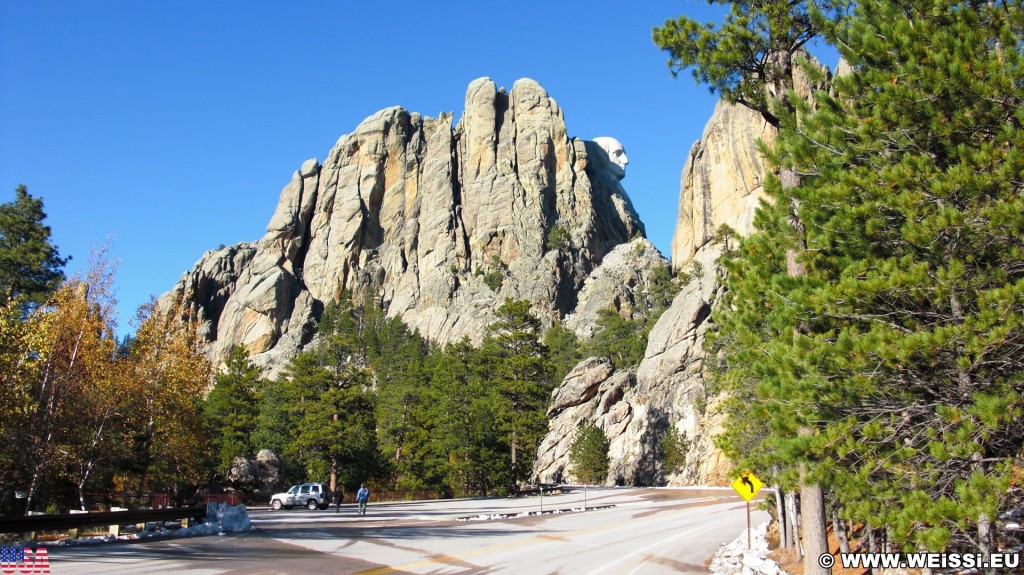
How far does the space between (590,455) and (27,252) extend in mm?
42639

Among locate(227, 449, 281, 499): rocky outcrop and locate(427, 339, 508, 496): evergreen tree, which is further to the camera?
locate(427, 339, 508, 496): evergreen tree

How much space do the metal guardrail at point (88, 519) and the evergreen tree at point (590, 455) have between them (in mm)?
41640

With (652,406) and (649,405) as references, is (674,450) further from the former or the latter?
(649,405)

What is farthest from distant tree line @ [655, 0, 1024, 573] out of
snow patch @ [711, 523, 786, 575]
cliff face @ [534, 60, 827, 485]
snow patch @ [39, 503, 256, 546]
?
cliff face @ [534, 60, 827, 485]

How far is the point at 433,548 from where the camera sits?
55.1 ft

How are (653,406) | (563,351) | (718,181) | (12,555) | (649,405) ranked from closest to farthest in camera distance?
(12,555), (653,406), (649,405), (563,351), (718,181)

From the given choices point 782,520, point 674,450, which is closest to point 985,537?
point 782,520

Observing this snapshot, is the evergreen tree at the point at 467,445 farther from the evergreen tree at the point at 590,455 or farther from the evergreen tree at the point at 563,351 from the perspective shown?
the evergreen tree at the point at 563,351

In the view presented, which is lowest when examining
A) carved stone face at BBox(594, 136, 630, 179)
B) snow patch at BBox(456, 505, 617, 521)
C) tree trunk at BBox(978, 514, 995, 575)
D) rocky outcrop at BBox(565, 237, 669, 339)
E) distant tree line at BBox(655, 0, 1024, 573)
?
snow patch at BBox(456, 505, 617, 521)

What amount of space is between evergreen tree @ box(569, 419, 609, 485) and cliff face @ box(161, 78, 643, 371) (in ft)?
180

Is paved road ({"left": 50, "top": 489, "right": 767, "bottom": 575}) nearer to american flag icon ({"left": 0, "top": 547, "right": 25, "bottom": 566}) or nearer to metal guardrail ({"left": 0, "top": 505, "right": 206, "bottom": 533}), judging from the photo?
american flag icon ({"left": 0, "top": 547, "right": 25, "bottom": 566})

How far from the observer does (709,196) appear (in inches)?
4200

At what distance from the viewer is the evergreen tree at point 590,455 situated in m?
58.8

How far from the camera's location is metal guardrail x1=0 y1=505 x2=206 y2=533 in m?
15.4
